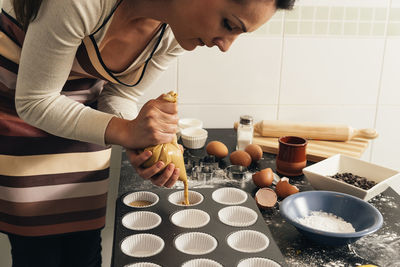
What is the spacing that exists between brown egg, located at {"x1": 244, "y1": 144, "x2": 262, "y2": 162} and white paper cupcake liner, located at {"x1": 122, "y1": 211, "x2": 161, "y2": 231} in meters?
0.51

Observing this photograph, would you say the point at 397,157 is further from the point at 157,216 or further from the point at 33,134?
the point at 33,134

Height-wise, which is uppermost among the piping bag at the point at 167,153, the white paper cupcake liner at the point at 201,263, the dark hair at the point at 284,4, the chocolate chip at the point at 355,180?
the dark hair at the point at 284,4

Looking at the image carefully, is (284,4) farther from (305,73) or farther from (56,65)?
(305,73)

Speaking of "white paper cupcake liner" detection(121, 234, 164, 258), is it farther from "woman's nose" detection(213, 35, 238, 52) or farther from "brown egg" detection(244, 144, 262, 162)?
"brown egg" detection(244, 144, 262, 162)

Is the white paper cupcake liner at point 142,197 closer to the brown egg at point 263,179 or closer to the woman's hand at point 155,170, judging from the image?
the woman's hand at point 155,170

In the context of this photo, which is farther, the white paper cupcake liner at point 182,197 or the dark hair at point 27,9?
the white paper cupcake liner at point 182,197

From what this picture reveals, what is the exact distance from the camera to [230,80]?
177 centimetres

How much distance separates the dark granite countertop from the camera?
96cm

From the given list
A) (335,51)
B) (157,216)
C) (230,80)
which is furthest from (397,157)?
(157,216)

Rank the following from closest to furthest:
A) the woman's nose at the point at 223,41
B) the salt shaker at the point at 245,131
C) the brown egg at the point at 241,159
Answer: the woman's nose at the point at 223,41
the brown egg at the point at 241,159
the salt shaker at the point at 245,131

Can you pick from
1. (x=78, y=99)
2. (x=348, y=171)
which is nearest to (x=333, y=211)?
(x=348, y=171)

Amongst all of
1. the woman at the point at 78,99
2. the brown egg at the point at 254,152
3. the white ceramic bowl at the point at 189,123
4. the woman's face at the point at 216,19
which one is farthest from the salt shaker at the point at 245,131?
the woman's face at the point at 216,19

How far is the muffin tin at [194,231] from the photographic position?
0.92 m

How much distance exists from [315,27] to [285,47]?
139 millimetres
